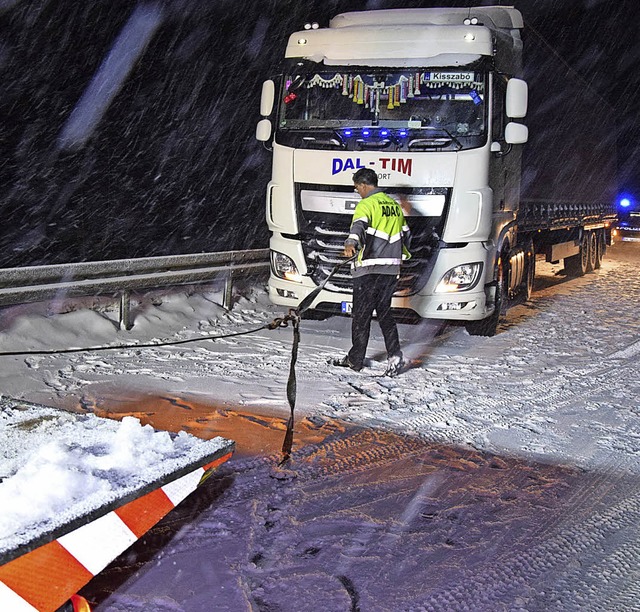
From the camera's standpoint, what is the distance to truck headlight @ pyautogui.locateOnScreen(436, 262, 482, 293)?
29.8ft

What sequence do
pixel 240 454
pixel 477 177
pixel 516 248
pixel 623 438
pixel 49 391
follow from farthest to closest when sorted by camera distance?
pixel 516 248
pixel 477 177
pixel 49 391
pixel 623 438
pixel 240 454

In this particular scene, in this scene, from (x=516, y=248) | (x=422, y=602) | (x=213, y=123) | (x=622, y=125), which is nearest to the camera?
(x=422, y=602)

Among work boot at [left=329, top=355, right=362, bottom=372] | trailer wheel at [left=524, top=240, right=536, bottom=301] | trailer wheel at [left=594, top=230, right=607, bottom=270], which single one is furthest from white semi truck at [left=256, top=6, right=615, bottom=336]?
trailer wheel at [left=594, top=230, right=607, bottom=270]

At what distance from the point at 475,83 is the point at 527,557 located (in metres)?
6.15

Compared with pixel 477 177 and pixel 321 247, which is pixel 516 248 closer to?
pixel 477 177

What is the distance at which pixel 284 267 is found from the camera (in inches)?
377

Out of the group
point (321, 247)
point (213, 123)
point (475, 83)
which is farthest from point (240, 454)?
point (213, 123)

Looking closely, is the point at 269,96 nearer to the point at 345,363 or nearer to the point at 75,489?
the point at 345,363

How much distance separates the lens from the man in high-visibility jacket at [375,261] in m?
7.70

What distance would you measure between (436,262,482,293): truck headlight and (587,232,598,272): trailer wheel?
34.9 feet

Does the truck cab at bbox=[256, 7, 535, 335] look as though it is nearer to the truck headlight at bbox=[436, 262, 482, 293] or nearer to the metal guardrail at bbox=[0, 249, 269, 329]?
the truck headlight at bbox=[436, 262, 482, 293]

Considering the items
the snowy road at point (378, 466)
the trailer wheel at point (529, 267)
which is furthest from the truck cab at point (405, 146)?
the trailer wheel at point (529, 267)

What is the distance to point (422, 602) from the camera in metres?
3.61

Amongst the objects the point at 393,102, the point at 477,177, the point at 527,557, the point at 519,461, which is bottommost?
the point at 519,461
